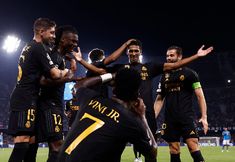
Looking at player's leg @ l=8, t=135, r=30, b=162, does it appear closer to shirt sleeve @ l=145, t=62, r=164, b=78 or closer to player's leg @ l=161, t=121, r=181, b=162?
shirt sleeve @ l=145, t=62, r=164, b=78

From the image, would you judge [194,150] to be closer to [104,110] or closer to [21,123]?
[21,123]

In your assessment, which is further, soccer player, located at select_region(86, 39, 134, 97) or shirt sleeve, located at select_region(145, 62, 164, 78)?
shirt sleeve, located at select_region(145, 62, 164, 78)

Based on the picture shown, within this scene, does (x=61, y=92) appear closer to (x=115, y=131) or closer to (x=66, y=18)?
(x=115, y=131)

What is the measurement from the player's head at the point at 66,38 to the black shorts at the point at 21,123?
1.13 metres

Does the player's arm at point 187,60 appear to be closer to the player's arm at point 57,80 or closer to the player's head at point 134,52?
the player's head at point 134,52

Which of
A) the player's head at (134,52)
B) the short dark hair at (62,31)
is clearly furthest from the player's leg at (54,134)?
the player's head at (134,52)

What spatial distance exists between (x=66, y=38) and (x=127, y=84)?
266 cm

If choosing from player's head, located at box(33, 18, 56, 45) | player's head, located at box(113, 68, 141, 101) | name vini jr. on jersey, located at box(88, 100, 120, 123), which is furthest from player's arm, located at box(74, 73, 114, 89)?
player's head, located at box(33, 18, 56, 45)

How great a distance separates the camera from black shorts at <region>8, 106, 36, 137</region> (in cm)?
487

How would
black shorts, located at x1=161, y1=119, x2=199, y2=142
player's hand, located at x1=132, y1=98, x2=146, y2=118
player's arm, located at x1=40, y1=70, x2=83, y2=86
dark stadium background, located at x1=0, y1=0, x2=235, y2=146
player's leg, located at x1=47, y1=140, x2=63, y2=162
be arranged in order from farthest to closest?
1. dark stadium background, located at x1=0, y1=0, x2=235, y2=146
2. black shorts, located at x1=161, y1=119, x2=199, y2=142
3. player's leg, located at x1=47, y1=140, x2=63, y2=162
4. player's arm, located at x1=40, y1=70, x2=83, y2=86
5. player's hand, located at x1=132, y1=98, x2=146, y2=118

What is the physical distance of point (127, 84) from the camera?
10.1 ft

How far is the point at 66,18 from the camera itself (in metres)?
26.0

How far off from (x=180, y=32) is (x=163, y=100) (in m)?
22.1

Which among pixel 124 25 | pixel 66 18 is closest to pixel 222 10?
pixel 124 25
